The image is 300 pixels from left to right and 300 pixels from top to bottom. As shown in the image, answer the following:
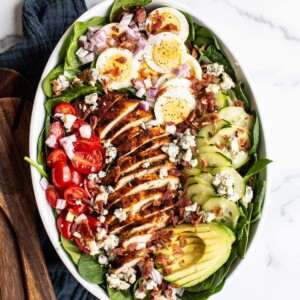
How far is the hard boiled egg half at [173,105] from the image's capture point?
4.32m

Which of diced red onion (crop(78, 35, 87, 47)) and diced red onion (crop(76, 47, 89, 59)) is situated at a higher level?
diced red onion (crop(78, 35, 87, 47))

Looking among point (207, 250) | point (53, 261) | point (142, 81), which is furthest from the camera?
point (53, 261)

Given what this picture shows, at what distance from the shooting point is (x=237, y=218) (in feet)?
13.7

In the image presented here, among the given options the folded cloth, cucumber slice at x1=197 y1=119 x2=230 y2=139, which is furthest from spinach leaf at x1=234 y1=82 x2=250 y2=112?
the folded cloth

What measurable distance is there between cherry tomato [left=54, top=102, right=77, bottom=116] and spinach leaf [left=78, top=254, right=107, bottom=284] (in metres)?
1.02

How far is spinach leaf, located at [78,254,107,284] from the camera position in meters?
4.20

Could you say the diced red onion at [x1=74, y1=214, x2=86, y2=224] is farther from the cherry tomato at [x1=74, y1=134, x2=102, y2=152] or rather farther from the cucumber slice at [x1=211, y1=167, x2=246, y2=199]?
the cucumber slice at [x1=211, y1=167, x2=246, y2=199]

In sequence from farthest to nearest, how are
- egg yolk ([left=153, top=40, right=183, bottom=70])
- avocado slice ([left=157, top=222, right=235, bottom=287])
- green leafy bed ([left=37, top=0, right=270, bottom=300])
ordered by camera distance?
1. egg yolk ([left=153, top=40, right=183, bottom=70])
2. green leafy bed ([left=37, top=0, right=270, bottom=300])
3. avocado slice ([left=157, top=222, right=235, bottom=287])

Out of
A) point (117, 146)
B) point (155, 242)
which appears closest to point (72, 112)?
point (117, 146)

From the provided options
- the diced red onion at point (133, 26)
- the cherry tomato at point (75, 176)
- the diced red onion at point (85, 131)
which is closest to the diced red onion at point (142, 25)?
the diced red onion at point (133, 26)

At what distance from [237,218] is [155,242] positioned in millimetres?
597

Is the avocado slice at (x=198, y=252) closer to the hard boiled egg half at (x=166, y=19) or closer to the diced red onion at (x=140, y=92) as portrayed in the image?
the diced red onion at (x=140, y=92)

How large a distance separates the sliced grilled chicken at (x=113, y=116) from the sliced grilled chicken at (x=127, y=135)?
0.09 m

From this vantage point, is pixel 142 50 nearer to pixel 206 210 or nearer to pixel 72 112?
pixel 72 112
